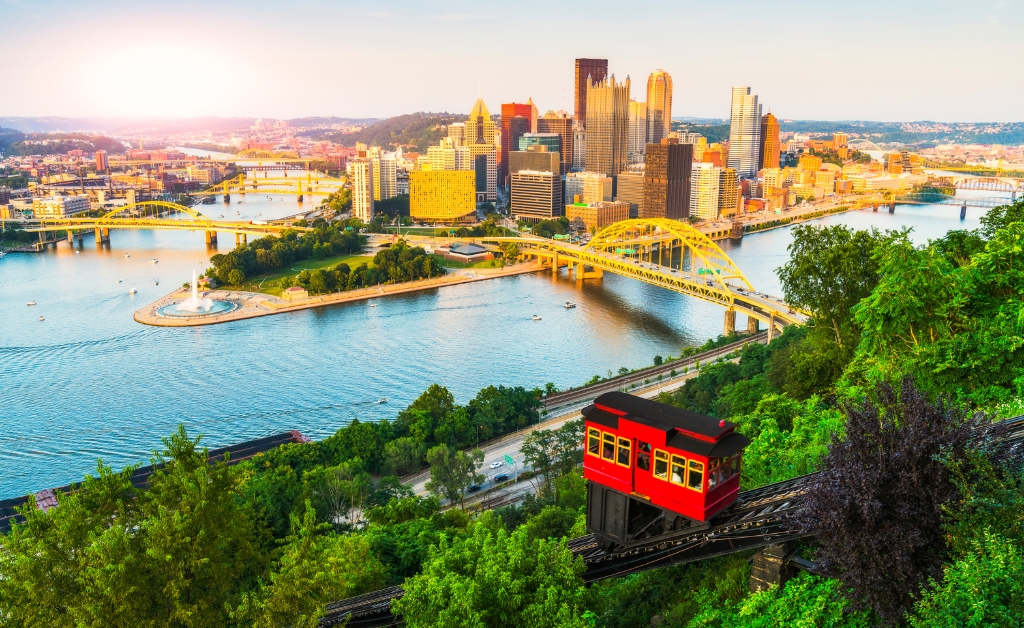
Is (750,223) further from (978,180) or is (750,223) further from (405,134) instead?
(405,134)

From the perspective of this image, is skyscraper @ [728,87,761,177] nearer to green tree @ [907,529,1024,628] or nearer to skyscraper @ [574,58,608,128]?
skyscraper @ [574,58,608,128]

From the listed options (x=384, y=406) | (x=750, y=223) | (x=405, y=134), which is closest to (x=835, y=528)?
(x=384, y=406)

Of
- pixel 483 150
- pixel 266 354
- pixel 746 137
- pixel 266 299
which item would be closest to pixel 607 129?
pixel 483 150

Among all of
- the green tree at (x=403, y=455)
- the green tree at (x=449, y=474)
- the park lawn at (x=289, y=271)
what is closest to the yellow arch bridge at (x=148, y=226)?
the park lawn at (x=289, y=271)

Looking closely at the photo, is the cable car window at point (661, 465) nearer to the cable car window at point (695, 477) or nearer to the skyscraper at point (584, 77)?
the cable car window at point (695, 477)

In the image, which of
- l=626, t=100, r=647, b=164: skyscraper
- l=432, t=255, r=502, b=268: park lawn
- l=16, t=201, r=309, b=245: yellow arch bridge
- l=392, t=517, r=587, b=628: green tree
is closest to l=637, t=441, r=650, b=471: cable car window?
l=392, t=517, r=587, b=628: green tree

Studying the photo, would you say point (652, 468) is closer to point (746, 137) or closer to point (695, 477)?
point (695, 477)
